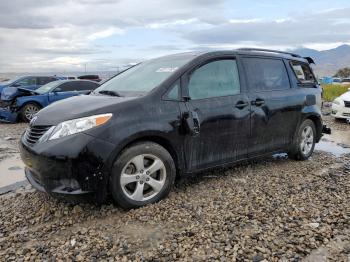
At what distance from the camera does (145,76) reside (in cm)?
494

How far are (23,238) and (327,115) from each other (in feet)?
38.8

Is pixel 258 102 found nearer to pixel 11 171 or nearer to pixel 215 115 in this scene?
pixel 215 115

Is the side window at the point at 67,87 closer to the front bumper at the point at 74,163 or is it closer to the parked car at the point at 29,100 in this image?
the parked car at the point at 29,100

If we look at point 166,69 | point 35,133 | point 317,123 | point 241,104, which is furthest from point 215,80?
point 317,123

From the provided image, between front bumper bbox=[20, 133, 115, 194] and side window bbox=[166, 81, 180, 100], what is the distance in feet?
3.18

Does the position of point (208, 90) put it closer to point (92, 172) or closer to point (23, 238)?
point (92, 172)

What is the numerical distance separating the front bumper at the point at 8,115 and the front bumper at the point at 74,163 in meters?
9.22

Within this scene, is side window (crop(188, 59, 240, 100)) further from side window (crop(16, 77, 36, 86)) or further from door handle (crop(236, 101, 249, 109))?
side window (crop(16, 77, 36, 86))

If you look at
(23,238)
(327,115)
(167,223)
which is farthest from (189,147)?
(327,115)

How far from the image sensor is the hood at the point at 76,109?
4.01 meters

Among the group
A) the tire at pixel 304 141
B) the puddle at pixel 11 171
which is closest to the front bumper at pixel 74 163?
the puddle at pixel 11 171

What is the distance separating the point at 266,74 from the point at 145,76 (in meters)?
1.85

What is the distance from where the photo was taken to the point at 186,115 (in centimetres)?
448

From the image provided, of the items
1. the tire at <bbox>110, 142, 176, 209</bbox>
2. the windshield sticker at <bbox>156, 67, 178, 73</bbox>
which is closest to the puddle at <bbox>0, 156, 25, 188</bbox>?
the tire at <bbox>110, 142, 176, 209</bbox>
